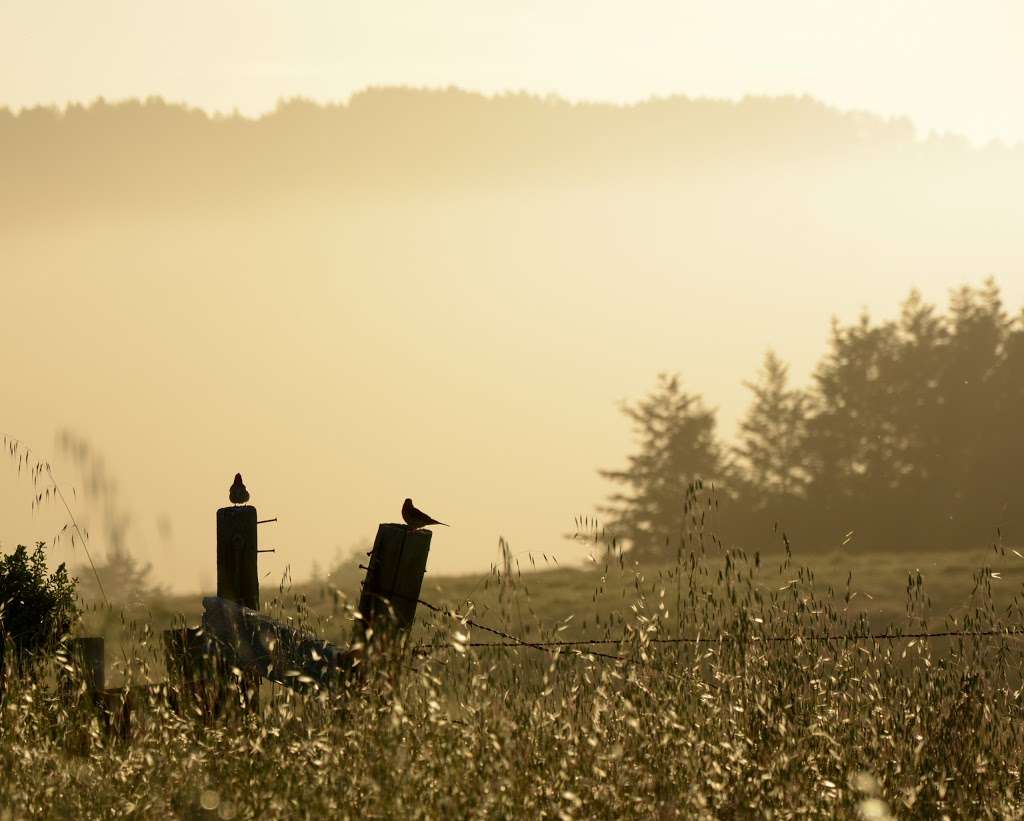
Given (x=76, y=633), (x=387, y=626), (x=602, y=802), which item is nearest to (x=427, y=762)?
(x=602, y=802)

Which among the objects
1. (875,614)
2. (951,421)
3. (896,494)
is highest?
(951,421)

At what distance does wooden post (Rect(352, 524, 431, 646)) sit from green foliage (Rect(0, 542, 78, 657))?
3013 mm

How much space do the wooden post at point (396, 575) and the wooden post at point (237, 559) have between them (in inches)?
50.7

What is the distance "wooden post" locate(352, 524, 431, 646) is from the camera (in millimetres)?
6473

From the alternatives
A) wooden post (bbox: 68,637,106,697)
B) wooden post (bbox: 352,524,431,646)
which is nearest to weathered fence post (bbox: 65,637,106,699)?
wooden post (bbox: 68,637,106,697)

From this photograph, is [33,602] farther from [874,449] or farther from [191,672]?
[874,449]

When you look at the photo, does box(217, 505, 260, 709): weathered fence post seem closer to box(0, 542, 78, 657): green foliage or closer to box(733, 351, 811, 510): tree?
box(0, 542, 78, 657): green foliage

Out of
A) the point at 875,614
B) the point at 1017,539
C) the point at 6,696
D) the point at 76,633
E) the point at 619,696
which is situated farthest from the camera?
the point at 1017,539

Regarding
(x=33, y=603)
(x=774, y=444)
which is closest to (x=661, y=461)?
(x=774, y=444)

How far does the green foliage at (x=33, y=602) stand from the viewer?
27.3 feet

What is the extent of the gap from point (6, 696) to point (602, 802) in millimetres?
3427

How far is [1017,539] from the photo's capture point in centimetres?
4438

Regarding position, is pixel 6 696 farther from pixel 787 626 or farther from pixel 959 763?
pixel 959 763

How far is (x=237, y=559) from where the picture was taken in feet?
24.9
